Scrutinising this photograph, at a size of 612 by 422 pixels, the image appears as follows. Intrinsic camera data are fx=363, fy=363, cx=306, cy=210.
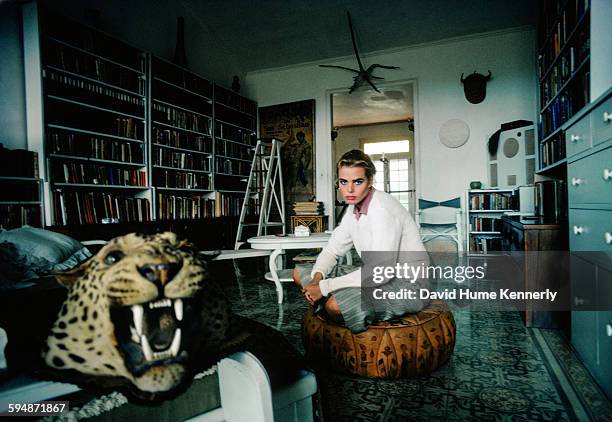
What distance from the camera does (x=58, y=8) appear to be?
3.54 metres

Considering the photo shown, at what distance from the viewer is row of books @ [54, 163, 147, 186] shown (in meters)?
3.35

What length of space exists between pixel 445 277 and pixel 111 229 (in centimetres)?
345

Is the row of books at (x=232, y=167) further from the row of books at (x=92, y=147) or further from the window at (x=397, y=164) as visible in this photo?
the window at (x=397, y=164)

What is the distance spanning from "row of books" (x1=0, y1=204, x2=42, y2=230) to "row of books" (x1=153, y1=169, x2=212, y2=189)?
1.33 meters

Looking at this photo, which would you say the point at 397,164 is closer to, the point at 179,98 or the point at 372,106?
the point at 372,106

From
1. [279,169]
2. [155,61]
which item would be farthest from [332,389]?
[279,169]

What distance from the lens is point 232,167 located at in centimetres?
568

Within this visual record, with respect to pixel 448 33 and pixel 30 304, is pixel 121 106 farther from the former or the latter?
pixel 448 33

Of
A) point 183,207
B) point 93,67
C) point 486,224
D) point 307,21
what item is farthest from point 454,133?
point 93,67

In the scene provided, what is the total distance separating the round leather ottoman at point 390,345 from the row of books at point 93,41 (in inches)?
138

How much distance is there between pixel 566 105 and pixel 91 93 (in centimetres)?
421

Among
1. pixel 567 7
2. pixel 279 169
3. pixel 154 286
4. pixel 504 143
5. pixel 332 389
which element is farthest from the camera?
pixel 279 169

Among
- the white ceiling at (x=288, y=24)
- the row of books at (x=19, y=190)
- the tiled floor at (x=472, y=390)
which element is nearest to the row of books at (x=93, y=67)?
the white ceiling at (x=288, y=24)

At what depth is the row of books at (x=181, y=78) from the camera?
14.1 ft
